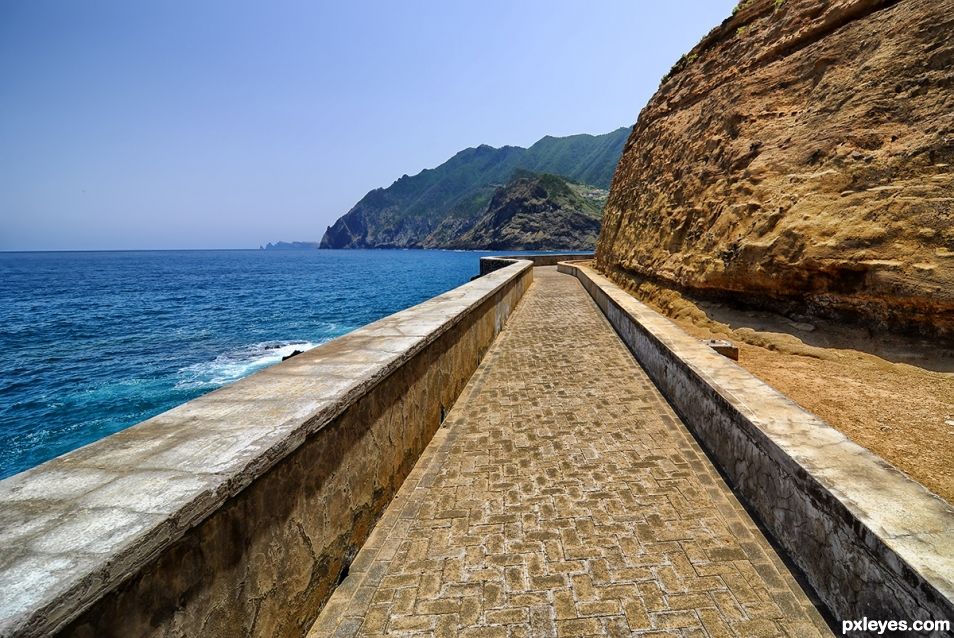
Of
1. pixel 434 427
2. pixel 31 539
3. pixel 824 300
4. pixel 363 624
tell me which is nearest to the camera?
pixel 31 539

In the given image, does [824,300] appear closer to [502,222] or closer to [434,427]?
[434,427]

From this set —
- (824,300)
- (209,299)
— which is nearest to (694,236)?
(824,300)

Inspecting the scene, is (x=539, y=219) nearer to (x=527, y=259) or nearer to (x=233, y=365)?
(x=527, y=259)

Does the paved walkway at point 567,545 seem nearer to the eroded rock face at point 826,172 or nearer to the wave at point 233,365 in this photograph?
the eroded rock face at point 826,172

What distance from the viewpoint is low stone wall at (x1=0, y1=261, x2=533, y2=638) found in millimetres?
1398

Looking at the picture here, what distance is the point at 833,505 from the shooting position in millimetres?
2406

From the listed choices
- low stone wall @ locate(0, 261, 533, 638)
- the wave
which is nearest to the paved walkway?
low stone wall @ locate(0, 261, 533, 638)

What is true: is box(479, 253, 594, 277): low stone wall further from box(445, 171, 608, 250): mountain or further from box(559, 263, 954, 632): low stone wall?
box(445, 171, 608, 250): mountain

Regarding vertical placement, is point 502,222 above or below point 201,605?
above

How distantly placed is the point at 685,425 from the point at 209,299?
47.0 m

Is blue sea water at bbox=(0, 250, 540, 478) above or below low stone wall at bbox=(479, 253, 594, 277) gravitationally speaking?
below

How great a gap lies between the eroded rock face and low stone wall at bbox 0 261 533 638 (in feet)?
21.8

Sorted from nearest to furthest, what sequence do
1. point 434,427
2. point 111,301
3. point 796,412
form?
point 796,412
point 434,427
point 111,301

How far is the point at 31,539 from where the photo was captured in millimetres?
1497
